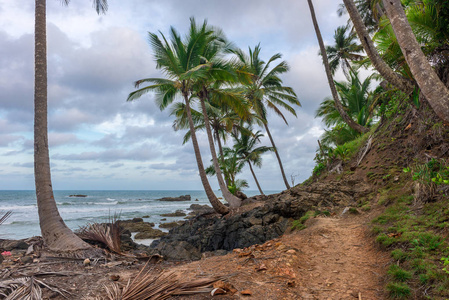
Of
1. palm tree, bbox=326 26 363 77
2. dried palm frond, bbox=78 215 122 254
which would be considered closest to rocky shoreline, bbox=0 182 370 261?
dried palm frond, bbox=78 215 122 254

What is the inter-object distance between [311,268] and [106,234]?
4.59 meters

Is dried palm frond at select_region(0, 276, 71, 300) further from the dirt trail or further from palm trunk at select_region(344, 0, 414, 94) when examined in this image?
palm trunk at select_region(344, 0, 414, 94)

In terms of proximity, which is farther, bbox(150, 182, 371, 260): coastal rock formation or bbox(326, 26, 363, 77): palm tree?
bbox(326, 26, 363, 77): palm tree

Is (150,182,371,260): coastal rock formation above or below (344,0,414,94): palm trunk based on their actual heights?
below

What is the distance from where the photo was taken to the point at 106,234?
628cm

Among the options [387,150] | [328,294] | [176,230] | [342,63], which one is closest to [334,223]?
[328,294]

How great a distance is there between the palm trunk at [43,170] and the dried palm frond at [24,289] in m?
2.17

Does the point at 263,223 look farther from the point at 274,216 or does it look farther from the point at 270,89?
the point at 270,89

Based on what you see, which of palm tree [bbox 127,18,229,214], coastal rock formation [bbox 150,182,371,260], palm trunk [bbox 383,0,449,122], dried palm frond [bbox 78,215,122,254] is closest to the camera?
palm trunk [bbox 383,0,449,122]

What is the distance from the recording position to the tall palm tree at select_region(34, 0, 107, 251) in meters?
5.99

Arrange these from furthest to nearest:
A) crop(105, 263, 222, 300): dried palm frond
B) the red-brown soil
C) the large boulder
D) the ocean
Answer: the ocean < the large boulder < the red-brown soil < crop(105, 263, 222, 300): dried palm frond

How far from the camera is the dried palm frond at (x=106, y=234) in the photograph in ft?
19.5

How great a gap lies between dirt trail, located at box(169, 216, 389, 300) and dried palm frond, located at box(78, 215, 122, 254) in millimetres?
2157

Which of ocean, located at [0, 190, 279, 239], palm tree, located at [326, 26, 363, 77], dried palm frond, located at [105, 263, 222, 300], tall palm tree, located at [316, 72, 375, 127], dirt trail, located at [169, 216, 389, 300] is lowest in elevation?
ocean, located at [0, 190, 279, 239]
